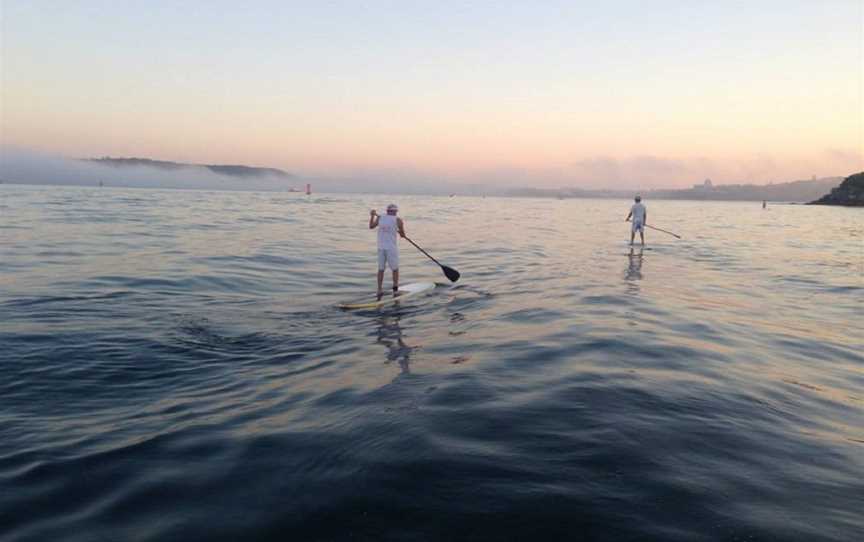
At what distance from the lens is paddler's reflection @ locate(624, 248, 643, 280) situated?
1894 cm

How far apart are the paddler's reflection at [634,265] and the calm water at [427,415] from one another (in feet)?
11.8

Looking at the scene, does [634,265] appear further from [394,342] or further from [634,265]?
[394,342]

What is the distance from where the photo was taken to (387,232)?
14.8 m

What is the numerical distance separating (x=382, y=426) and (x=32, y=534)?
324 cm

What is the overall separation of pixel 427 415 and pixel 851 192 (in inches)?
6415

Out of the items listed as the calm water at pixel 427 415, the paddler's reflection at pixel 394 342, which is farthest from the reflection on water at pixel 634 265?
the paddler's reflection at pixel 394 342

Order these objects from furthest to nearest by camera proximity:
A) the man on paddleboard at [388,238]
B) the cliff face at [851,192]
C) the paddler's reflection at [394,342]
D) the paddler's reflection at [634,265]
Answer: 1. the cliff face at [851,192]
2. the paddler's reflection at [634,265]
3. the man on paddleboard at [388,238]
4. the paddler's reflection at [394,342]

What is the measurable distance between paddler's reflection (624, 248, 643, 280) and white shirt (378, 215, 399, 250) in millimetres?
9017

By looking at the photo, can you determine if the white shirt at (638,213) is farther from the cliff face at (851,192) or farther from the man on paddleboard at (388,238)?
the cliff face at (851,192)

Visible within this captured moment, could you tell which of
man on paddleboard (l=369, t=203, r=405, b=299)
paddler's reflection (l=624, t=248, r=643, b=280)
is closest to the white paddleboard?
man on paddleboard (l=369, t=203, r=405, b=299)

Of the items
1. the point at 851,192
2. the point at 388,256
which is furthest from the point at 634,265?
the point at 851,192

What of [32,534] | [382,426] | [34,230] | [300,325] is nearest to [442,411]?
[382,426]

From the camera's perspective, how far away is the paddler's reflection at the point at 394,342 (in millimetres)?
8816

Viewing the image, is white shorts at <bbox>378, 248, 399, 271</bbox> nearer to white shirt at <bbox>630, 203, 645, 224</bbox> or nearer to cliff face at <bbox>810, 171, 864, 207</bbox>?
white shirt at <bbox>630, 203, 645, 224</bbox>
